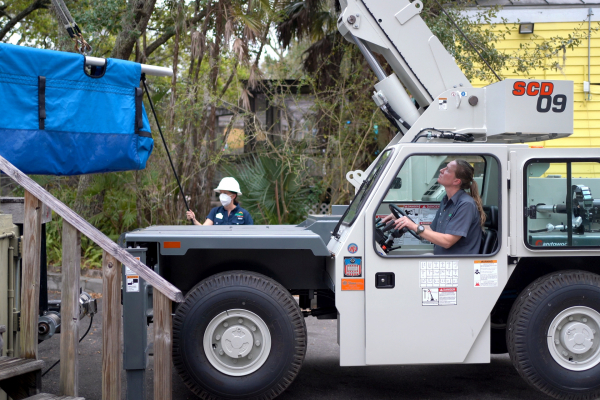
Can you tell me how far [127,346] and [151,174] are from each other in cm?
666

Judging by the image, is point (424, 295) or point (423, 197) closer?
point (424, 295)

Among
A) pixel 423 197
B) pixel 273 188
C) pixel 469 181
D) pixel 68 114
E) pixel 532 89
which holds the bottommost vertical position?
pixel 423 197

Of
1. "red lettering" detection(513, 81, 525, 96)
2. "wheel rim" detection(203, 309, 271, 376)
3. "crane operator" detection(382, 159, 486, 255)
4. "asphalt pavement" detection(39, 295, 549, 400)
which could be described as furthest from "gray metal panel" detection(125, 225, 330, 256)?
"red lettering" detection(513, 81, 525, 96)

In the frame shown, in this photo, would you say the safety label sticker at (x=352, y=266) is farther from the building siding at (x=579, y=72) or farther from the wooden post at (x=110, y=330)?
the building siding at (x=579, y=72)

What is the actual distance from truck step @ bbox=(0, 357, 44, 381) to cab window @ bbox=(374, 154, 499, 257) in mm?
2474

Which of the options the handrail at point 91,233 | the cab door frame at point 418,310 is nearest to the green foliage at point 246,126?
the cab door frame at point 418,310

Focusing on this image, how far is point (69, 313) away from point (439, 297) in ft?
8.60

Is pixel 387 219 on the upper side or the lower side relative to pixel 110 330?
upper

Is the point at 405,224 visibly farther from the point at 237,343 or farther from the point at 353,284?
the point at 237,343

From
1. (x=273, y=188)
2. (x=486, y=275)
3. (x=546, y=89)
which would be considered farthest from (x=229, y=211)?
(x=546, y=89)

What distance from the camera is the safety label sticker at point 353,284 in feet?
14.0

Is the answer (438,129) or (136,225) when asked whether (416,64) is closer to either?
(438,129)

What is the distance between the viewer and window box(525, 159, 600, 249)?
4348 millimetres

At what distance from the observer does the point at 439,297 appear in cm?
427
